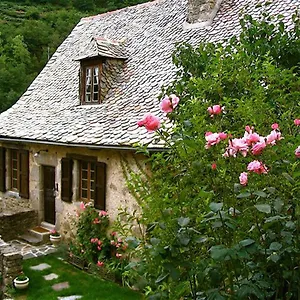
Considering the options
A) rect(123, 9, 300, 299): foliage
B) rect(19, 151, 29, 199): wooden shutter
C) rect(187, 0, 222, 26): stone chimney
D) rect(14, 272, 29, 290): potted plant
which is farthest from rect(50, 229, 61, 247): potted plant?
rect(123, 9, 300, 299): foliage

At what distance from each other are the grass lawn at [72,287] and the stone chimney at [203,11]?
276 inches

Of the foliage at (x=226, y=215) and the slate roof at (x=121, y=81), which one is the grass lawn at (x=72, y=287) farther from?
the foliage at (x=226, y=215)

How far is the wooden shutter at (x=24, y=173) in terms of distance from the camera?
1211 centimetres

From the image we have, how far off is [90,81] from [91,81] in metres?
0.05

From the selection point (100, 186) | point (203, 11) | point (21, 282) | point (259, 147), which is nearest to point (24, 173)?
point (100, 186)

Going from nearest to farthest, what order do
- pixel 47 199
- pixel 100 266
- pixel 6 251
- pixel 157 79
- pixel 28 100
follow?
pixel 6 251 < pixel 100 266 < pixel 157 79 < pixel 47 199 < pixel 28 100

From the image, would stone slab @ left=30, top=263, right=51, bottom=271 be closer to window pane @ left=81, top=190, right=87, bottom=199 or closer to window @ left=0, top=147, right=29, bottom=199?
window pane @ left=81, top=190, right=87, bottom=199

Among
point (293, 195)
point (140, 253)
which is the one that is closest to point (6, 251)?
point (140, 253)

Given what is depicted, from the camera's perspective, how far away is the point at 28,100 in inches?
554

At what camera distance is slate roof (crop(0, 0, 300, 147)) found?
31.6ft

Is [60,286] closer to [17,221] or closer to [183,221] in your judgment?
[17,221]

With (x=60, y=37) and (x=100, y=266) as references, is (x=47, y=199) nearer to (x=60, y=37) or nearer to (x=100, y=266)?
(x=100, y=266)

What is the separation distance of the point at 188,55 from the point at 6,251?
5.31 meters

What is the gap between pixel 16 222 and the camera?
1138 centimetres
